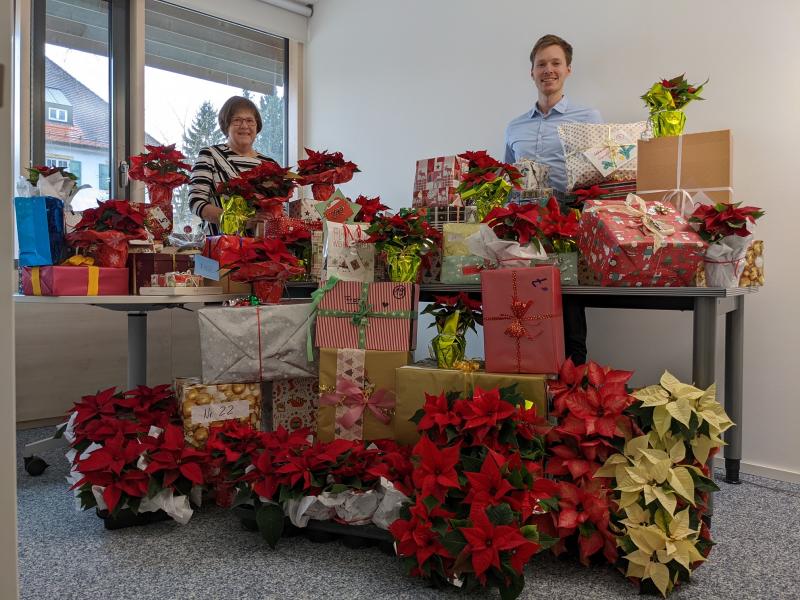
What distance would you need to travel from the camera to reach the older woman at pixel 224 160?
260 centimetres

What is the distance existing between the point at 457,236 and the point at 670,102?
752 mm

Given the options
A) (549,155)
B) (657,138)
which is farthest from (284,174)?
(657,138)

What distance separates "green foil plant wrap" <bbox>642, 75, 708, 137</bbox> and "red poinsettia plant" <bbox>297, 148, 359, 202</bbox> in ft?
3.48

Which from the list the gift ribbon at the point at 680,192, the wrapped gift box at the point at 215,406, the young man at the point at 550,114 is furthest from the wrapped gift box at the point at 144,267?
the gift ribbon at the point at 680,192

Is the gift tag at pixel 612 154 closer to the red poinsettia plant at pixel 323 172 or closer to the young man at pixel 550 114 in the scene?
the young man at pixel 550 114

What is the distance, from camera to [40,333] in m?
2.99

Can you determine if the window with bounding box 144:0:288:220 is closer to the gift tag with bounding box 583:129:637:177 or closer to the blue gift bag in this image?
the blue gift bag

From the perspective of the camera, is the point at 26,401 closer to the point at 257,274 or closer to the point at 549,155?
the point at 257,274

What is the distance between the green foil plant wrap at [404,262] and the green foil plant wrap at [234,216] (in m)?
0.65

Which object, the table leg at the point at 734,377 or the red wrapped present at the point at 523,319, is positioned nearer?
the red wrapped present at the point at 523,319

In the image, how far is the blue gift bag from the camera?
1933 millimetres

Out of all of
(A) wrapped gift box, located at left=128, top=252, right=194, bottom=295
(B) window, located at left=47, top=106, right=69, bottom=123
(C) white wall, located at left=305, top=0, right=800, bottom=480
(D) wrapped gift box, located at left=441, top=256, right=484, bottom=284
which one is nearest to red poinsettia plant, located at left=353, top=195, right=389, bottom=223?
(D) wrapped gift box, located at left=441, top=256, right=484, bottom=284

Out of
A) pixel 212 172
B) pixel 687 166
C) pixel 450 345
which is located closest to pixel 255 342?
pixel 450 345

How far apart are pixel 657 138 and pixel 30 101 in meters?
2.88
